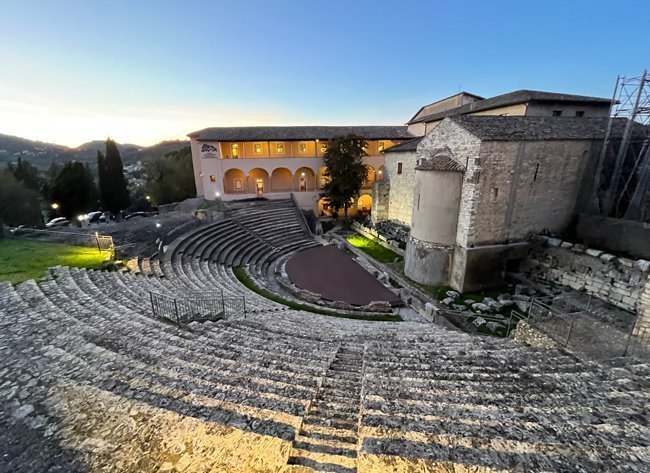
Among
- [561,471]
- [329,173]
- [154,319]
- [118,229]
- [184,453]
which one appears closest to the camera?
[561,471]

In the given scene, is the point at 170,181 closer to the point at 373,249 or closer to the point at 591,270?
the point at 373,249

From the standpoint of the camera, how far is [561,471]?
339cm

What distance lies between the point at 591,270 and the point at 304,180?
26864 mm

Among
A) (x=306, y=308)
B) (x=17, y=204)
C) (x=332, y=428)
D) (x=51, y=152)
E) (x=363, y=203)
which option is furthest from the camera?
(x=51, y=152)

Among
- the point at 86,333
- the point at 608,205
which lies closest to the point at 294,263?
the point at 86,333

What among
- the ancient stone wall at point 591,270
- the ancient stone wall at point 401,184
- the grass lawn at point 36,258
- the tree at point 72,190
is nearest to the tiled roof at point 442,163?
the ancient stone wall at point 591,270

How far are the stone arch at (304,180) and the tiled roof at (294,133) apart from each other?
14.1 feet

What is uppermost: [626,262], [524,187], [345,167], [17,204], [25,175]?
[345,167]

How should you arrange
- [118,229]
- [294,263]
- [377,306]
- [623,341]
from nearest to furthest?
[623,341]
[377,306]
[118,229]
[294,263]

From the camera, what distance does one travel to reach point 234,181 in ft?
107

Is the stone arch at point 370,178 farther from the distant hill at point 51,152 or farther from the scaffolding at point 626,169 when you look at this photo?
the distant hill at point 51,152

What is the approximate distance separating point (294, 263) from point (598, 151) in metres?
19.1

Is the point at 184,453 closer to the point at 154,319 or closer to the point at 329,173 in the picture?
the point at 154,319

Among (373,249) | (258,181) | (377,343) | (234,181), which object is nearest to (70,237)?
(377,343)
